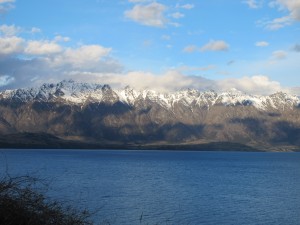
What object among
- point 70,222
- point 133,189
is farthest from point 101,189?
point 70,222

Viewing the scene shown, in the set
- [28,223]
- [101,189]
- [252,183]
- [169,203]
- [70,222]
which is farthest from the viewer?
[252,183]

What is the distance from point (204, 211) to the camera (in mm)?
62094

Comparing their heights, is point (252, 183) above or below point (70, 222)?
below

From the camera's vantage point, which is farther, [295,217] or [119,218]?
[295,217]

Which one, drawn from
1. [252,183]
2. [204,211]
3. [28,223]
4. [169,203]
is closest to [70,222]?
→ [28,223]

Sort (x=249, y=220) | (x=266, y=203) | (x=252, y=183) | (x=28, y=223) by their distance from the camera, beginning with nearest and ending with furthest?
(x=28, y=223) → (x=249, y=220) → (x=266, y=203) → (x=252, y=183)

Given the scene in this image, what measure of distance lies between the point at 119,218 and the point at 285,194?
4308cm

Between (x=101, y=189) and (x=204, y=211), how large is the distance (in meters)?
25.8

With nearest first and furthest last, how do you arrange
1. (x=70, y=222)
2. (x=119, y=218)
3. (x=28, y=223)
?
(x=28, y=223) < (x=70, y=222) < (x=119, y=218)

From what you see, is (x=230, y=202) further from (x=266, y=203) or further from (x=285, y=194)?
(x=285, y=194)

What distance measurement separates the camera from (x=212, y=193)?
84562mm

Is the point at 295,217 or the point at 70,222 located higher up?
the point at 70,222

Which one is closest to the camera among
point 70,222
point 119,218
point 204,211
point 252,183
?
point 70,222

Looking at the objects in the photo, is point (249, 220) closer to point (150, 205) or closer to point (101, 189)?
point (150, 205)
